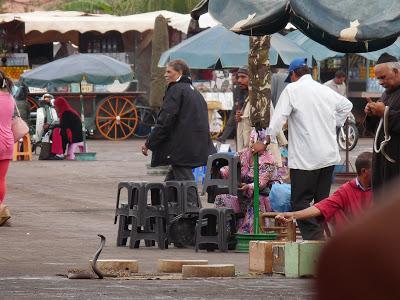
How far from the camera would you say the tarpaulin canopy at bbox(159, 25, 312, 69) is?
72.9 feet

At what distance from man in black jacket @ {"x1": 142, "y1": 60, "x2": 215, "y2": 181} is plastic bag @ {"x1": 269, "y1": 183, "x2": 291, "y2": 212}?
67.1 inches

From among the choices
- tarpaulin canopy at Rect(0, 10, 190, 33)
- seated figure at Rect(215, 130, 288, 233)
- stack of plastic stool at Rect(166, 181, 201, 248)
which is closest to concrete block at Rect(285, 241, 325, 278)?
seated figure at Rect(215, 130, 288, 233)

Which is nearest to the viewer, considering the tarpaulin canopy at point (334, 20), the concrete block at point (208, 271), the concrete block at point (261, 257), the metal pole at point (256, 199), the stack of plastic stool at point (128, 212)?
the concrete block at point (208, 271)

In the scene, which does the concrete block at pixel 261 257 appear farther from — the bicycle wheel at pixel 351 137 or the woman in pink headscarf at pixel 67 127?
the bicycle wheel at pixel 351 137

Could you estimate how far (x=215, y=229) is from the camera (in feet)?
38.7

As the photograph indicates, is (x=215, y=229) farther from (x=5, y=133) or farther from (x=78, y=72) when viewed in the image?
(x=78, y=72)

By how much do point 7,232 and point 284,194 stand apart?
3288 millimetres

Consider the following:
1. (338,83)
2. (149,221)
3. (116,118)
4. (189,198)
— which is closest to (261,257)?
(149,221)

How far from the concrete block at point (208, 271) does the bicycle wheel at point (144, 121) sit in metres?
26.8

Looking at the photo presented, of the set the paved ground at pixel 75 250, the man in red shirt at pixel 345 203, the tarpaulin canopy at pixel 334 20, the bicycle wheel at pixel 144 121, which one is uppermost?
the tarpaulin canopy at pixel 334 20

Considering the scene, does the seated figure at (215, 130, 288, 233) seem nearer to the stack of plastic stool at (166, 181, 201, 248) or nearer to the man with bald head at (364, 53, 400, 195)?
the stack of plastic stool at (166, 181, 201, 248)

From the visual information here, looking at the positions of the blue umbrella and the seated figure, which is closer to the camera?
the seated figure

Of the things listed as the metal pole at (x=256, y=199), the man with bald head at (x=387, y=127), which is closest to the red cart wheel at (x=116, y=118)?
the metal pole at (x=256, y=199)

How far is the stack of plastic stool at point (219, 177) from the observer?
12102 mm
